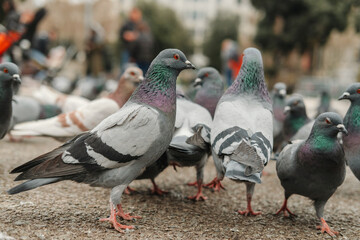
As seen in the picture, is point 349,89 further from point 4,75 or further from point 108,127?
point 4,75

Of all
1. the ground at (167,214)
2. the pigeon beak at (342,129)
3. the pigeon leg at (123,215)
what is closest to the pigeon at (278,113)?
the ground at (167,214)

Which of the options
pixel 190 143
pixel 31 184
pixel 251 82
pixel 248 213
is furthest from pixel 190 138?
pixel 31 184

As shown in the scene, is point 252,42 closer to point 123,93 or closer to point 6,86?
point 123,93

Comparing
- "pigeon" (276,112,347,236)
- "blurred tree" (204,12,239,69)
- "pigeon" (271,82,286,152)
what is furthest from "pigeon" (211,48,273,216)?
"blurred tree" (204,12,239,69)

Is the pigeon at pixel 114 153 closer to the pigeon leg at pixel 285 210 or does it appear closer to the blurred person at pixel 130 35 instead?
the pigeon leg at pixel 285 210

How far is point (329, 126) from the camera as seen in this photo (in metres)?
3.25

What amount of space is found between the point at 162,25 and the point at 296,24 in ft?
75.2

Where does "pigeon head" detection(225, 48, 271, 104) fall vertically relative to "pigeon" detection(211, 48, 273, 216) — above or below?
above

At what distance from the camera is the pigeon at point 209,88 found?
183 inches

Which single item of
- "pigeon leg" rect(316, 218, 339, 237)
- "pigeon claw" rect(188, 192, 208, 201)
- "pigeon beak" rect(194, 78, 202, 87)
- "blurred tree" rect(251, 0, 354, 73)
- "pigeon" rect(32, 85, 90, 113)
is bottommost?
"pigeon" rect(32, 85, 90, 113)

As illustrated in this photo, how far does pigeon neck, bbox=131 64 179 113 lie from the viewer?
126 inches

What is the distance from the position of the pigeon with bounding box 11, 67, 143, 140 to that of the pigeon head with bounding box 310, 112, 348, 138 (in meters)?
2.34

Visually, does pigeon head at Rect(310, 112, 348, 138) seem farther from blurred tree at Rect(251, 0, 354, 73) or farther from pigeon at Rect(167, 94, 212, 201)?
blurred tree at Rect(251, 0, 354, 73)

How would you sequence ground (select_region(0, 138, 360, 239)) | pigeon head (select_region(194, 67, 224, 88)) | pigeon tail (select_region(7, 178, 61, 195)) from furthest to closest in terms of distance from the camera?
1. pigeon head (select_region(194, 67, 224, 88))
2. ground (select_region(0, 138, 360, 239))
3. pigeon tail (select_region(7, 178, 61, 195))
